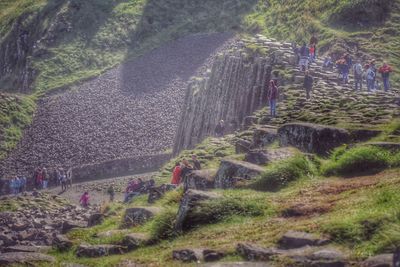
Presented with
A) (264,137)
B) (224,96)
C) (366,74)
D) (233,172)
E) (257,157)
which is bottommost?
(233,172)

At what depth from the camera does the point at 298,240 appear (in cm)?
1316

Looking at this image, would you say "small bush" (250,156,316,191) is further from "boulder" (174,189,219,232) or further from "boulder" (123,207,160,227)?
"boulder" (123,207,160,227)

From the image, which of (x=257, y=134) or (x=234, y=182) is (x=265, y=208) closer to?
(x=234, y=182)

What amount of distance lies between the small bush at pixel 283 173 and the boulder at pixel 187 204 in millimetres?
1984

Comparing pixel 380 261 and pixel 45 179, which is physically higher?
pixel 380 261

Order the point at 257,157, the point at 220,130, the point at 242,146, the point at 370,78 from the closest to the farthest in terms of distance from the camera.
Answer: the point at 257,157, the point at 242,146, the point at 370,78, the point at 220,130

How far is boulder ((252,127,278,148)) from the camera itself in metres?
24.8

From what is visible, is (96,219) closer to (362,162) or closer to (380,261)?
(362,162)

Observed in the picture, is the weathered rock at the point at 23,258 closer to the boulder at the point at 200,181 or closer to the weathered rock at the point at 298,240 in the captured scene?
the boulder at the point at 200,181

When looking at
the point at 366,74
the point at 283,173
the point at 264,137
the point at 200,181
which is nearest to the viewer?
the point at 283,173

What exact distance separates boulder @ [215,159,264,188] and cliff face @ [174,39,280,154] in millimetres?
20016

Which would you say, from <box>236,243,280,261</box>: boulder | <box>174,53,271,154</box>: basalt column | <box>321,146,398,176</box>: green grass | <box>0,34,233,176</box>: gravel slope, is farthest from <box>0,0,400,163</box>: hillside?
<box>236,243,280,261</box>: boulder

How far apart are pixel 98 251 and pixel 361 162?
698 centimetres

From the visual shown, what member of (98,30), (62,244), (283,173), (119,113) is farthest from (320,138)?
(98,30)
